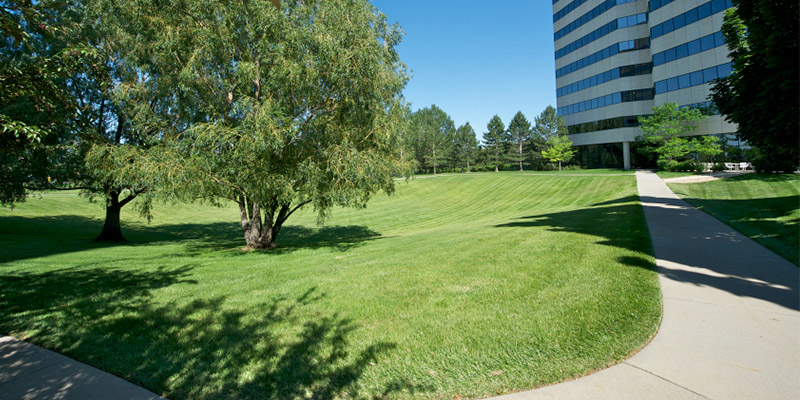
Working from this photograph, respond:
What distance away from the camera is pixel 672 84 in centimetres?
3788

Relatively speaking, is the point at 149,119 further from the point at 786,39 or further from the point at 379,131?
the point at 786,39

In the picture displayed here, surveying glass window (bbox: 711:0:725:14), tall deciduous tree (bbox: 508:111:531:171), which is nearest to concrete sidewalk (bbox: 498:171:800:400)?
glass window (bbox: 711:0:725:14)

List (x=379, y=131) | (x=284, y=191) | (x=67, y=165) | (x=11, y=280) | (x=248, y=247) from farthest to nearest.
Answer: (x=67, y=165)
(x=248, y=247)
(x=379, y=131)
(x=284, y=191)
(x=11, y=280)

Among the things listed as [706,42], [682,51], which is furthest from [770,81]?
[682,51]

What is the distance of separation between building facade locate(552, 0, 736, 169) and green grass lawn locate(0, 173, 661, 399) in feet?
104

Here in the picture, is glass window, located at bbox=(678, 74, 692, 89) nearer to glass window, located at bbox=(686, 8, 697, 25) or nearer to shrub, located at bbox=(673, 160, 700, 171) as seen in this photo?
glass window, located at bbox=(686, 8, 697, 25)

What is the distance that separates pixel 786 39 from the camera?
8.18 m

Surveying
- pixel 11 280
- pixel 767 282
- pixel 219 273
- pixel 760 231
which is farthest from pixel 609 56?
pixel 11 280

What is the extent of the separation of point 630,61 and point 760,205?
37.3m

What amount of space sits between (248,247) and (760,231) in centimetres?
1593

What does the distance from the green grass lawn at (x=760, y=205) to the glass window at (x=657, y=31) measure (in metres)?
22.2

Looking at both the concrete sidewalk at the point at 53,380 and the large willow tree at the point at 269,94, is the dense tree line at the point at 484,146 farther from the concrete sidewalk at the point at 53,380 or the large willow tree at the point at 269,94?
the concrete sidewalk at the point at 53,380

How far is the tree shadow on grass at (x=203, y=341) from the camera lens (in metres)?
3.60

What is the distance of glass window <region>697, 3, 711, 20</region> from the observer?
3366cm
